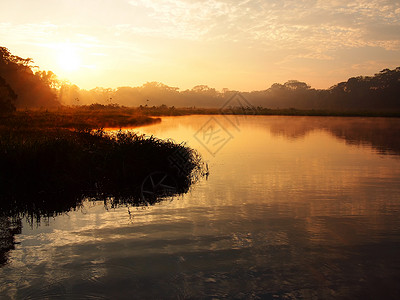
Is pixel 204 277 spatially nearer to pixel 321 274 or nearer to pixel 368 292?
pixel 321 274

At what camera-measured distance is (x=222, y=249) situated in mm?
10133

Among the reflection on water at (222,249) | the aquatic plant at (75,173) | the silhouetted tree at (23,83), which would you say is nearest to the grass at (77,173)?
the aquatic plant at (75,173)

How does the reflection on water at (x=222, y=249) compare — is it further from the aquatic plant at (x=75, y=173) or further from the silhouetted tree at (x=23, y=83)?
the silhouetted tree at (x=23, y=83)

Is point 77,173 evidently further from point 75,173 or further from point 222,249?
point 222,249

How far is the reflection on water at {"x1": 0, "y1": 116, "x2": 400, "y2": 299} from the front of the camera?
8.05 m

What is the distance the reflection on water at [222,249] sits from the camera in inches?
317

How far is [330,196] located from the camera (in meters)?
16.8

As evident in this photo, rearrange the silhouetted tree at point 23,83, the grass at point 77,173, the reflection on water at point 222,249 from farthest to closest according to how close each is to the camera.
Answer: the silhouetted tree at point 23,83 < the grass at point 77,173 < the reflection on water at point 222,249

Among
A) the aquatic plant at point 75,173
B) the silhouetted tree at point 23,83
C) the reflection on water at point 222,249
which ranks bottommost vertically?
the reflection on water at point 222,249

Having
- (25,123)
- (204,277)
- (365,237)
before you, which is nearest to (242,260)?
(204,277)

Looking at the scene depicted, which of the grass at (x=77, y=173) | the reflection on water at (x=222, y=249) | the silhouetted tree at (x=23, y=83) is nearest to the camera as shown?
the reflection on water at (x=222, y=249)

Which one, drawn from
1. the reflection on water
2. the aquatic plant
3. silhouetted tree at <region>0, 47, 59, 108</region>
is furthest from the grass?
silhouetted tree at <region>0, 47, 59, 108</region>

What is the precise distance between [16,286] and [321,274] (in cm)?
669

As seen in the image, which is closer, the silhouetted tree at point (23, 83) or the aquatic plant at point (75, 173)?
the aquatic plant at point (75, 173)
